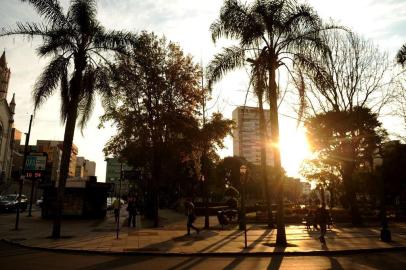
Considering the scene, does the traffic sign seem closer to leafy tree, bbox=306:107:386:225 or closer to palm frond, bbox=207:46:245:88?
palm frond, bbox=207:46:245:88

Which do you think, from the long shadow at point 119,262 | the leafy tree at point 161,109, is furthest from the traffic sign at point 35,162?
the long shadow at point 119,262

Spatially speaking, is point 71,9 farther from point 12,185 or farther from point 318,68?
point 12,185

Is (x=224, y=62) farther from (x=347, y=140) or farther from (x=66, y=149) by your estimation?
(x=347, y=140)

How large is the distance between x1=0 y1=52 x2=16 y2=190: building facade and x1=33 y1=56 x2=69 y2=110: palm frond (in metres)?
58.3

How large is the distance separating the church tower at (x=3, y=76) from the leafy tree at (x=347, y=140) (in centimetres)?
6729

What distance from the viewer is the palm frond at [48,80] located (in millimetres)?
18031

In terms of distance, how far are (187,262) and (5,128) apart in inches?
2874

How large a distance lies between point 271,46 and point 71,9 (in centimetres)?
955

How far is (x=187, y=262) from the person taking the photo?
1224cm

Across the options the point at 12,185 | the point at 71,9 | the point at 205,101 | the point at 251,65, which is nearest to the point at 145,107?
the point at 205,101

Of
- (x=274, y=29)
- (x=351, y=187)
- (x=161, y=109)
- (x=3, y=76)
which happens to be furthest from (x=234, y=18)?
(x=3, y=76)

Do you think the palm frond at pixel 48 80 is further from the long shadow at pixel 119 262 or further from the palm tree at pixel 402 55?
the palm tree at pixel 402 55

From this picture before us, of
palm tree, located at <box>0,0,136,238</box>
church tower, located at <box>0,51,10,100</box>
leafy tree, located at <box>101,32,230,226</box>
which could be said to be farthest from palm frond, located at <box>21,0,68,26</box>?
church tower, located at <box>0,51,10,100</box>

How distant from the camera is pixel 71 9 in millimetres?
18812
